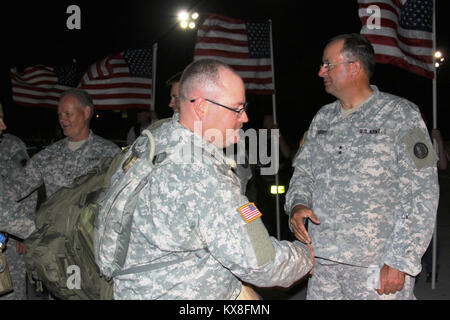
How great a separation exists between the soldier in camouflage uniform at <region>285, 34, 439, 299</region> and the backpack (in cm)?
111

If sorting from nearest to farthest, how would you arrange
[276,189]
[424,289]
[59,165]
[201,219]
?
[201,219]
[59,165]
[424,289]
[276,189]

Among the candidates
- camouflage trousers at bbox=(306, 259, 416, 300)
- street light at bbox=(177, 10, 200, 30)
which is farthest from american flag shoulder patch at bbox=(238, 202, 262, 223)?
street light at bbox=(177, 10, 200, 30)

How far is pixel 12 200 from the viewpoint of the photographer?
2836 mm

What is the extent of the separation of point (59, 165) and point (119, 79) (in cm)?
396

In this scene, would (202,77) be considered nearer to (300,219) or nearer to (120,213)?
(120,213)

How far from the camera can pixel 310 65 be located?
34.3 m

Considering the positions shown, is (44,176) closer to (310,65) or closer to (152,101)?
(152,101)

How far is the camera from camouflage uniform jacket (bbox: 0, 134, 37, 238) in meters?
2.57

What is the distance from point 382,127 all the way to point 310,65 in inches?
1329

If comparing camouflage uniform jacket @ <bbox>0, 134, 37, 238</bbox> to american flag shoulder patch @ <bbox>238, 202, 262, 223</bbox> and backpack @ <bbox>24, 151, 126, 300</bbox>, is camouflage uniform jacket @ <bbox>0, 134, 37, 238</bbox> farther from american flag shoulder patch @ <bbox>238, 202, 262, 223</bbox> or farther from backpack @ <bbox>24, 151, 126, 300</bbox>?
american flag shoulder patch @ <bbox>238, 202, 262, 223</bbox>

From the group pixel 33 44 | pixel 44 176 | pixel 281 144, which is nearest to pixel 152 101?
pixel 281 144

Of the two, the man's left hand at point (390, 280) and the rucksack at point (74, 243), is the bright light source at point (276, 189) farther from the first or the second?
the rucksack at point (74, 243)

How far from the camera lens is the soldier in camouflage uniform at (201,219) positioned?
145 centimetres

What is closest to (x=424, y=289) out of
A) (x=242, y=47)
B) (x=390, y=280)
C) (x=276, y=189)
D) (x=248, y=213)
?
(x=276, y=189)
